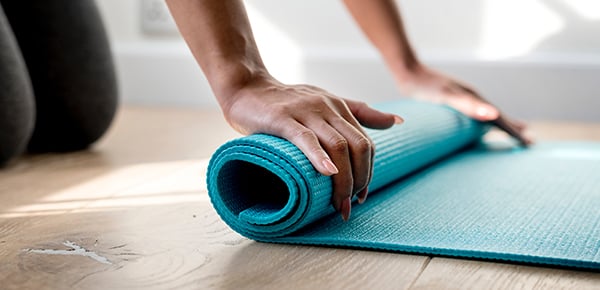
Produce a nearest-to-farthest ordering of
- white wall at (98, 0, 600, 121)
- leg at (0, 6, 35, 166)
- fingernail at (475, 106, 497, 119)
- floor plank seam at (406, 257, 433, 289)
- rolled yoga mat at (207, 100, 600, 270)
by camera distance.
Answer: floor plank seam at (406, 257, 433, 289) → rolled yoga mat at (207, 100, 600, 270) → leg at (0, 6, 35, 166) → fingernail at (475, 106, 497, 119) → white wall at (98, 0, 600, 121)

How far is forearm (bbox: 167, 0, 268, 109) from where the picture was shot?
116cm

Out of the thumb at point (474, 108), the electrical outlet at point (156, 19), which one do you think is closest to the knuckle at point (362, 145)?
the thumb at point (474, 108)

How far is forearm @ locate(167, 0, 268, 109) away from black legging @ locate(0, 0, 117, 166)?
0.71 m

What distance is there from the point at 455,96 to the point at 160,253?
43.6 inches

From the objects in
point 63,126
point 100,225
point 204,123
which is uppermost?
point 100,225

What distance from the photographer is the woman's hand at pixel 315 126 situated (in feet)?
3.37

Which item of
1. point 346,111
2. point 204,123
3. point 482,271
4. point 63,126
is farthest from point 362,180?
point 204,123

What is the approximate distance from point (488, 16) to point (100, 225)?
2038mm

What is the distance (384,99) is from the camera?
3002 millimetres

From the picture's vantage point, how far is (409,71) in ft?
6.56

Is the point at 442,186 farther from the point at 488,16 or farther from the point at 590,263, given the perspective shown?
the point at 488,16

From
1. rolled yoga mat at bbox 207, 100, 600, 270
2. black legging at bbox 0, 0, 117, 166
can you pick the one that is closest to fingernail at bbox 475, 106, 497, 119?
rolled yoga mat at bbox 207, 100, 600, 270

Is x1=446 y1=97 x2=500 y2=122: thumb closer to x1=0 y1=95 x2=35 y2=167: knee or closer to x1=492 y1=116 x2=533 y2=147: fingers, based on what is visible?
x1=492 y1=116 x2=533 y2=147: fingers

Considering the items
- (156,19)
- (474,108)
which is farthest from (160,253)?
(156,19)
